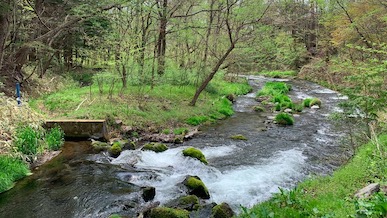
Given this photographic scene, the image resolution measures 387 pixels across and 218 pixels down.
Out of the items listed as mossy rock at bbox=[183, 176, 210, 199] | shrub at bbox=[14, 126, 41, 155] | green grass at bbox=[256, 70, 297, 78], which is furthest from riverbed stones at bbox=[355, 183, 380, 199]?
green grass at bbox=[256, 70, 297, 78]

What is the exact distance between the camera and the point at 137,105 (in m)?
14.0

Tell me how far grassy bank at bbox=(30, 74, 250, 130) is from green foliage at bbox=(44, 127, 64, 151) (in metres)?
1.58

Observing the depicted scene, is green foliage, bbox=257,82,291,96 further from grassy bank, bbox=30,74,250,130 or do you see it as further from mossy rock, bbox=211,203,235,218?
mossy rock, bbox=211,203,235,218

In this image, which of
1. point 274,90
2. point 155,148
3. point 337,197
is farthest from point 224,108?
point 337,197

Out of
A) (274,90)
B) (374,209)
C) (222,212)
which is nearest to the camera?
(374,209)

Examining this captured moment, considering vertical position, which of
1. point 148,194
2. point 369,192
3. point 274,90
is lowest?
point 148,194

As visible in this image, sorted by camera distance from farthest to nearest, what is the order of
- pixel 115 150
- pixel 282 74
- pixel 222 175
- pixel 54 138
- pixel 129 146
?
pixel 282 74
pixel 129 146
pixel 54 138
pixel 115 150
pixel 222 175

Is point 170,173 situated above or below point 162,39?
below

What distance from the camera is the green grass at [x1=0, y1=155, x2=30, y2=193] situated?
23.4 feet

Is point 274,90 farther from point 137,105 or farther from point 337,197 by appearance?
point 337,197

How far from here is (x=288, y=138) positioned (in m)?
12.5

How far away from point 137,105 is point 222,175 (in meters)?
6.70

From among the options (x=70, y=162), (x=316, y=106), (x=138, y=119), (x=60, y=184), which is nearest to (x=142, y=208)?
(x=60, y=184)

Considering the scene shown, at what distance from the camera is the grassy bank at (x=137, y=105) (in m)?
12.7
